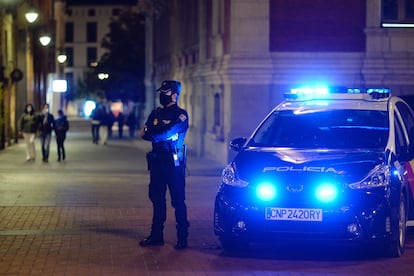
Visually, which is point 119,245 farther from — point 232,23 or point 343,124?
point 232,23

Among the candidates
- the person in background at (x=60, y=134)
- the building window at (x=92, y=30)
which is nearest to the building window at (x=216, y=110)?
the person in background at (x=60, y=134)

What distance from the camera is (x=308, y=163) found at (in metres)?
10.6

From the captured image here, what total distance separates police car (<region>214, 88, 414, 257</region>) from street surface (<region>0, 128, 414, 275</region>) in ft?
1.08

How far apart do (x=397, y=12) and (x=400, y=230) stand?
1472cm

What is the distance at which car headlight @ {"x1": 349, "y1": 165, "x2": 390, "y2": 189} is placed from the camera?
10.4m

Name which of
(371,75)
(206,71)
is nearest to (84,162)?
(206,71)

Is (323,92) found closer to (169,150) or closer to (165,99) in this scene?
(165,99)

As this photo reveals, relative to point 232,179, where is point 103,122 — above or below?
below

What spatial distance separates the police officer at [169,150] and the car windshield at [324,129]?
0.97m

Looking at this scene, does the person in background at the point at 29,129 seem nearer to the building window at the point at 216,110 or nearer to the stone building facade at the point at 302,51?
the building window at the point at 216,110

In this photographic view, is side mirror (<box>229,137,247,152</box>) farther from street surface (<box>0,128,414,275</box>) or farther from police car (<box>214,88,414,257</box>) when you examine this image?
street surface (<box>0,128,414,275</box>)

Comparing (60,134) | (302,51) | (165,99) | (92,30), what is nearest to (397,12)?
(302,51)

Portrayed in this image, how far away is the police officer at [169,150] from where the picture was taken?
36.7ft

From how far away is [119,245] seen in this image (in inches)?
459
